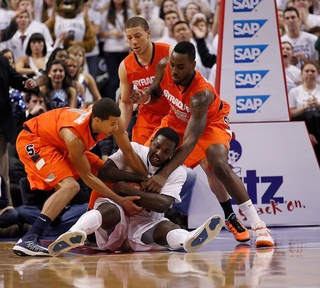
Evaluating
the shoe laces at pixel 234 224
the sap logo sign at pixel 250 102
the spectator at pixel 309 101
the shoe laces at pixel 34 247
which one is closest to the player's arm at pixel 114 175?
the shoe laces at pixel 34 247

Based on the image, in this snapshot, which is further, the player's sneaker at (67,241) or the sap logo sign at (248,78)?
the sap logo sign at (248,78)

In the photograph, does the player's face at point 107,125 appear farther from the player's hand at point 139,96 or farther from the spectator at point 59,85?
the spectator at point 59,85

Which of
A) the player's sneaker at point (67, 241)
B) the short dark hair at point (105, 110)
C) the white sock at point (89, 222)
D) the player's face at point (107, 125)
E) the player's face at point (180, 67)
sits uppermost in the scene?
the player's face at point (180, 67)

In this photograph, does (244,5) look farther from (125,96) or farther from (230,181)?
(230,181)

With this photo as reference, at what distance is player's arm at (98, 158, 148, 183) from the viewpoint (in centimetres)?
714

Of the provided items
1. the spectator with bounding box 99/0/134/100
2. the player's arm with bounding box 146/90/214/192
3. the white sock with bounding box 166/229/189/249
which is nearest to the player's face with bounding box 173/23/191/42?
the spectator with bounding box 99/0/134/100

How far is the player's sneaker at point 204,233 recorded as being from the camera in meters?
6.60

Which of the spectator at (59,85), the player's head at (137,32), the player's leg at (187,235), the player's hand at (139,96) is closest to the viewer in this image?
the player's leg at (187,235)

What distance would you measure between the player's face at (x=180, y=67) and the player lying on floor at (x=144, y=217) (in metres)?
0.54

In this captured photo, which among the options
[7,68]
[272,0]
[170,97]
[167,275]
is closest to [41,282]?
[167,275]

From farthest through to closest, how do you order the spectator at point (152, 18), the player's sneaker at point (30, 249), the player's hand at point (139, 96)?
the spectator at point (152, 18) < the player's hand at point (139, 96) < the player's sneaker at point (30, 249)

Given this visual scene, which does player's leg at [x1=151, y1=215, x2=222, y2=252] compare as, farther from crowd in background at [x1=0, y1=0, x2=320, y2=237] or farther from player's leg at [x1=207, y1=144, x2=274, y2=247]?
crowd in background at [x1=0, y1=0, x2=320, y2=237]

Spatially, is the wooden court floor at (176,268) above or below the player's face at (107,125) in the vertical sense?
below

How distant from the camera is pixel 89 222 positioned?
6.68 metres
